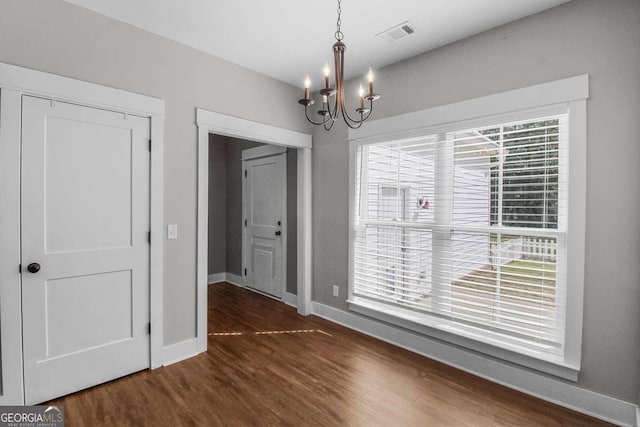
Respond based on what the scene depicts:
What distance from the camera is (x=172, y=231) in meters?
2.69

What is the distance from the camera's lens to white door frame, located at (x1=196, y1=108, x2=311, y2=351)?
2867 mm

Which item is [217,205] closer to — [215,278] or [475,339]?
[215,278]

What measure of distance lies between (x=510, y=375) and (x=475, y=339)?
322 millimetres

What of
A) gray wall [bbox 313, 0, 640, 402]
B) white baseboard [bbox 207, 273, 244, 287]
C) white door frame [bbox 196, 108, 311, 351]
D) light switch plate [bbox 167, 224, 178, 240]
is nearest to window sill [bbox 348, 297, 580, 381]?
gray wall [bbox 313, 0, 640, 402]

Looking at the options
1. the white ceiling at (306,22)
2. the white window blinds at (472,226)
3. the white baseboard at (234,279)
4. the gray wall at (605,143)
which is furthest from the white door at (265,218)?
the gray wall at (605,143)

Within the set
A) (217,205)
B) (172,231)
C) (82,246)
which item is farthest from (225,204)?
(82,246)

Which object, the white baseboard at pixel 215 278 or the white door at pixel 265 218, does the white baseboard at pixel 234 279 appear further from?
the white door at pixel 265 218

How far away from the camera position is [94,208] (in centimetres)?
230

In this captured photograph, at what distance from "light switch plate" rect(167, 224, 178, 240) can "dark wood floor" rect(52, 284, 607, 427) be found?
42.9 inches

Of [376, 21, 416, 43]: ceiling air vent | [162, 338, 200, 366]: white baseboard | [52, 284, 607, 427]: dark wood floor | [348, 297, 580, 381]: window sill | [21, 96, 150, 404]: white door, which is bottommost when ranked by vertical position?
[52, 284, 607, 427]: dark wood floor

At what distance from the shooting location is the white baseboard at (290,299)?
164 inches

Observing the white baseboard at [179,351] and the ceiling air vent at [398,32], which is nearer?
the ceiling air vent at [398,32]

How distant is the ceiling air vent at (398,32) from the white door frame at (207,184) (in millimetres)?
1450

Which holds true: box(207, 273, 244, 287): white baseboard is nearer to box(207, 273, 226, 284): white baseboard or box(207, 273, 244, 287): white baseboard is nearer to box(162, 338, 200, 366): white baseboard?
box(207, 273, 226, 284): white baseboard
